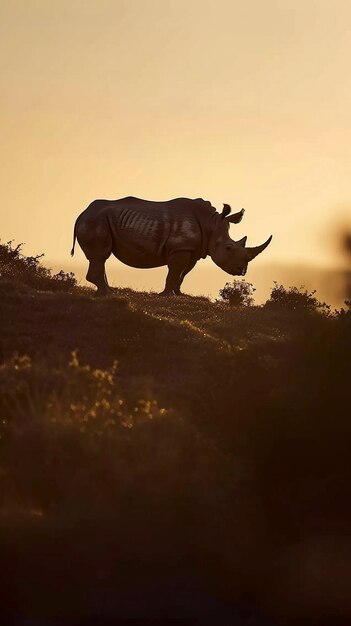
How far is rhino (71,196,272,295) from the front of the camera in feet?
106

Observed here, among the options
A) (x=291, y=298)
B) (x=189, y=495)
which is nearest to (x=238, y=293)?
(x=291, y=298)

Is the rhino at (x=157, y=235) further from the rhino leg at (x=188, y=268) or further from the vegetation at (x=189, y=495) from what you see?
the vegetation at (x=189, y=495)

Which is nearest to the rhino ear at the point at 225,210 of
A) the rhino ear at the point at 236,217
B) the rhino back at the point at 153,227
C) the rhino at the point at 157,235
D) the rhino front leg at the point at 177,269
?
the rhino at the point at 157,235

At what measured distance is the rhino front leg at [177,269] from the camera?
32375 mm

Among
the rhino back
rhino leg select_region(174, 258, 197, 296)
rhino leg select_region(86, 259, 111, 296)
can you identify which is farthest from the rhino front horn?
rhino leg select_region(86, 259, 111, 296)

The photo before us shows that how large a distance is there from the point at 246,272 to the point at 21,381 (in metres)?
18.1

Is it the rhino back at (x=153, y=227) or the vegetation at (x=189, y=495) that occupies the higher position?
the rhino back at (x=153, y=227)

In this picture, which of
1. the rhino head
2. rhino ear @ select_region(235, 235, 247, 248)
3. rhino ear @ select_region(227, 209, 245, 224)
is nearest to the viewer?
the rhino head

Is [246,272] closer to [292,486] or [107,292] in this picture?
[107,292]

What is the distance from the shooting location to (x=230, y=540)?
43.4 ft

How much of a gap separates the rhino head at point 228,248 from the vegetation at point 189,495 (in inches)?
587

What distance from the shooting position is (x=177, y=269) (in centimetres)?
3269

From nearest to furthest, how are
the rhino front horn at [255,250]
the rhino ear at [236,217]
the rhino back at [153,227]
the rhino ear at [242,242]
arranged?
the rhino back at [153,227] → the rhino ear at [236,217] → the rhino ear at [242,242] → the rhino front horn at [255,250]

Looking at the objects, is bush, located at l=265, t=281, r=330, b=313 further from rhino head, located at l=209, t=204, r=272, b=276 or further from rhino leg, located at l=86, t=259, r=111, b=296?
rhino leg, located at l=86, t=259, r=111, b=296
